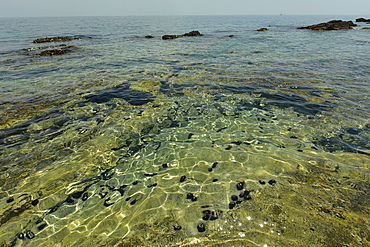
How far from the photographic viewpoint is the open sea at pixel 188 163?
4453 mm

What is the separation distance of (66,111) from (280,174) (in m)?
10.9

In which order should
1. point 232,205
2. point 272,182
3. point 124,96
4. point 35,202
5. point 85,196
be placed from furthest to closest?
point 124,96 → point 272,182 → point 85,196 → point 35,202 → point 232,205

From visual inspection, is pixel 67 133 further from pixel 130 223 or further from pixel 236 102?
pixel 236 102

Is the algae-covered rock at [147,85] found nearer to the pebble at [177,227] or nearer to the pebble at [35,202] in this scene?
the pebble at [35,202]

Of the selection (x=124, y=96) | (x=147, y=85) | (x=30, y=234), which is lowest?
(x=30, y=234)

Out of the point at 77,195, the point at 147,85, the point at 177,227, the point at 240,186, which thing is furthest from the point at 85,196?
the point at 147,85

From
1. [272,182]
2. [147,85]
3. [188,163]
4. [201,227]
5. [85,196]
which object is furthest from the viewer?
[147,85]

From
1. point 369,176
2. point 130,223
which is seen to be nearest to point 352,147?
point 369,176

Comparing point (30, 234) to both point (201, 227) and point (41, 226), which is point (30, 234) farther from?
point (201, 227)

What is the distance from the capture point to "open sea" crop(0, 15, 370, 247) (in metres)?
4.45

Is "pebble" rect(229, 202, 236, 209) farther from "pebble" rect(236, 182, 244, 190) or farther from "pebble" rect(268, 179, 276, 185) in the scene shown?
"pebble" rect(268, 179, 276, 185)

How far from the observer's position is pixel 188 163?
22.0 ft

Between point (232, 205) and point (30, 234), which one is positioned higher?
point (232, 205)

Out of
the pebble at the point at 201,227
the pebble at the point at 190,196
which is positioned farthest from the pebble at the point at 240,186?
the pebble at the point at 201,227
